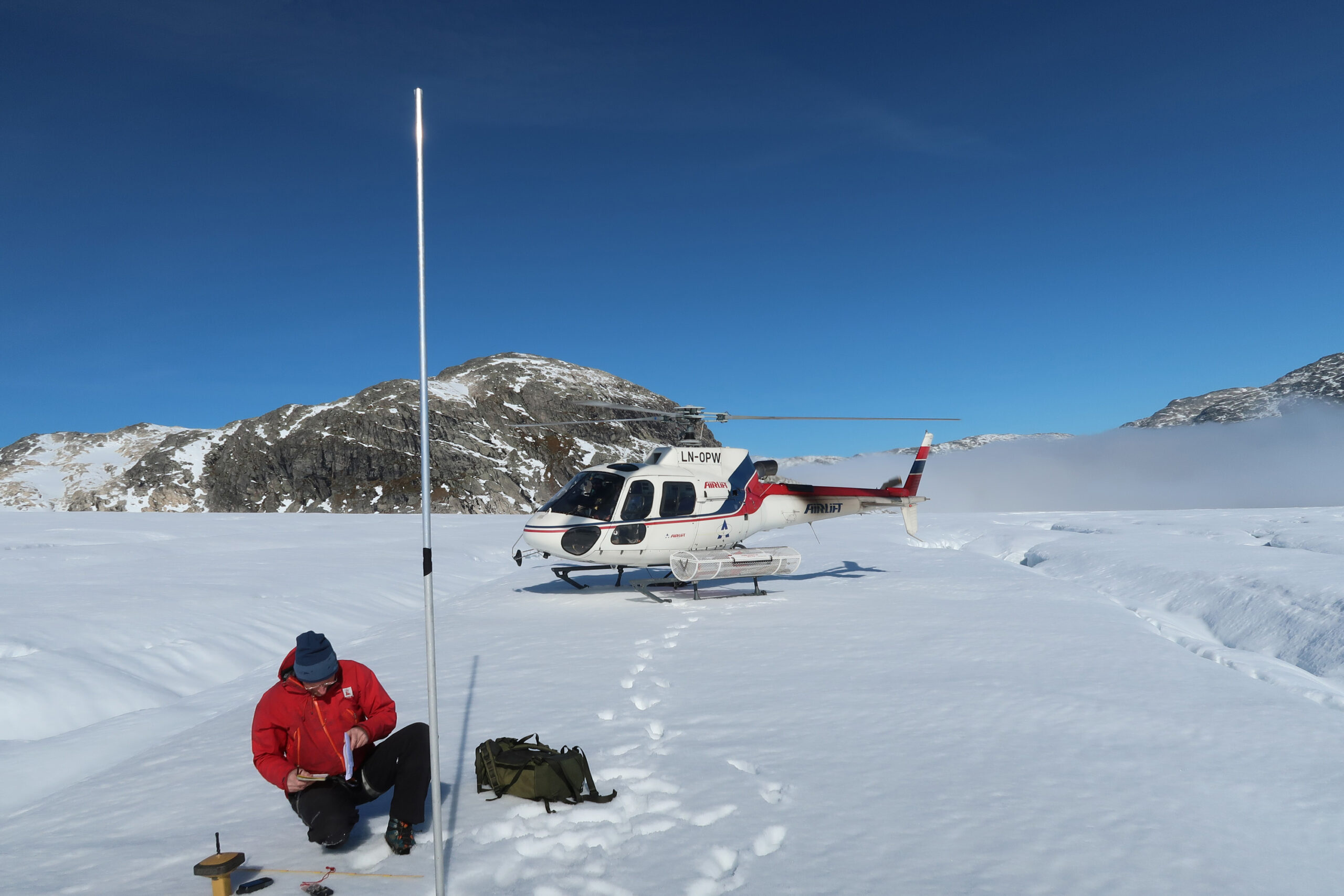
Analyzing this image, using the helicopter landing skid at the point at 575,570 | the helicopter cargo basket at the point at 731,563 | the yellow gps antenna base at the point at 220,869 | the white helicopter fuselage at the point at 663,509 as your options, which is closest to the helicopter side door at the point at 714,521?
the white helicopter fuselage at the point at 663,509

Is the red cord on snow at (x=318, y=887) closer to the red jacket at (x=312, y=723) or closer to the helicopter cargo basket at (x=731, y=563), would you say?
the red jacket at (x=312, y=723)

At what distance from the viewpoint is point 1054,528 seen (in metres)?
24.2

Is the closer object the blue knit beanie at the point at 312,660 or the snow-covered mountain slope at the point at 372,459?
the blue knit beanie at the point at 312,660

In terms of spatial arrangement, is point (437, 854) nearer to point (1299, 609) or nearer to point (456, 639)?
point (456, 639)

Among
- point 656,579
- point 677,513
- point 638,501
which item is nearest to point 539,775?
point 638,501

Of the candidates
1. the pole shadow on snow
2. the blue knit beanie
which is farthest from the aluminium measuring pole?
the blue knit beanie

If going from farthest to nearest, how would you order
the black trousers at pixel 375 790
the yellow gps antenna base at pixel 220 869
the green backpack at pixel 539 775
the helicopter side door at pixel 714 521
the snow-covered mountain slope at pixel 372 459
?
the snow-covered mountain slope at pixel 372 459 → the helicopter side door at pixel 714 521 → the green backpack at pixel 539 775 → the black trousers at pixel 375 790 → the yellow gps antenna base at pixel 220 869

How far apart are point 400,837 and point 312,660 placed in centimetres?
111

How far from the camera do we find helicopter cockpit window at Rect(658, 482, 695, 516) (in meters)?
13.0

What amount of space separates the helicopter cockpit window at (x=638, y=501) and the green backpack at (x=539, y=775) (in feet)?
26.4

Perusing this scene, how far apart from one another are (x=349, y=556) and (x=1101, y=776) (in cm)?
1596

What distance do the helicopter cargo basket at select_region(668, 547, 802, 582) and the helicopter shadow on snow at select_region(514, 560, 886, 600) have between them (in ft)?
3.42

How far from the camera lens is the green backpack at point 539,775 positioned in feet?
14.4

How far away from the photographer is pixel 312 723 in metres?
3.89
